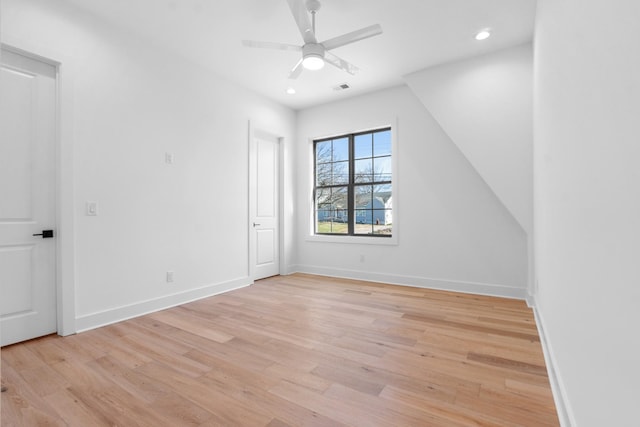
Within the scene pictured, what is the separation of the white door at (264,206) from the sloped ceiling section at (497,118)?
2567 mm

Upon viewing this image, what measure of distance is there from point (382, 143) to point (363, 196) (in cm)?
86

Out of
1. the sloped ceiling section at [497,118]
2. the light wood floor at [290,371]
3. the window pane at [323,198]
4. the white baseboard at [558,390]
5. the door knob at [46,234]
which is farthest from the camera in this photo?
the window pane at [323,198]

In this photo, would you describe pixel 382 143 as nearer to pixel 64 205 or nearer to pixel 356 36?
pixel 356 36

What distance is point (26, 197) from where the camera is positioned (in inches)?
94.2

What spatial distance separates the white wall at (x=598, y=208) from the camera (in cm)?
65

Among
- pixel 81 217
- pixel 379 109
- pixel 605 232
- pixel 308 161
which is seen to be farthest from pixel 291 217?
pixel 605 232

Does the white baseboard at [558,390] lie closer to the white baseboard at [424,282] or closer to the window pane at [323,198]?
the white baseboard at [424,282]

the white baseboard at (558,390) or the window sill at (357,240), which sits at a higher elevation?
the window sill at (357,240)

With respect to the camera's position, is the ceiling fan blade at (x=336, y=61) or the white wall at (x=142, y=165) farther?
the ceiling fan blade at (x=336, y=61)

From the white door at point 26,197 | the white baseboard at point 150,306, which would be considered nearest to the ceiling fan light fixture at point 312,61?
the white door at point 26,197

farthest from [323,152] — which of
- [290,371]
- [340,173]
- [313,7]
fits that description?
[290,371]

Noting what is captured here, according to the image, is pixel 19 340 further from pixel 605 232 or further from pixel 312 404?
pixel 605 232

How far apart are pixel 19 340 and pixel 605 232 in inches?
142

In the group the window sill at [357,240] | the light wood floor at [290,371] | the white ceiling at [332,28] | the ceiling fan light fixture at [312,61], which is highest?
the white ceiling at [332,28]
